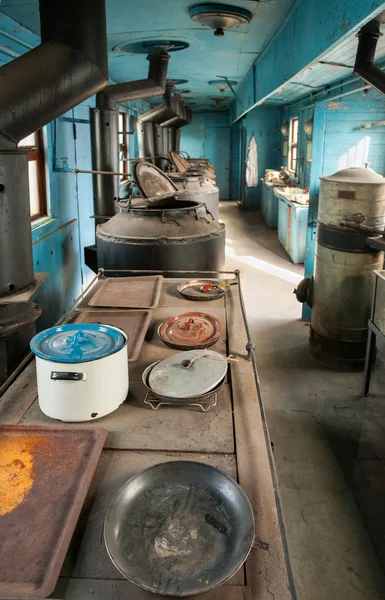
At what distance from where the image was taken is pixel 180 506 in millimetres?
1496

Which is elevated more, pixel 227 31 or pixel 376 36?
pixel 227 31

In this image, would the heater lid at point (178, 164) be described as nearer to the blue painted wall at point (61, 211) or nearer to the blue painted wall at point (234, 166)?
the blue painted wall at point (61, 211)

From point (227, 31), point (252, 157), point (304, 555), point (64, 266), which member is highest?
point (227, 31)

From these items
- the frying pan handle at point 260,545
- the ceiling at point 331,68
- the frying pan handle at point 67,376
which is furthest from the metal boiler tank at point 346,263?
the frying pan handle at point 260,545

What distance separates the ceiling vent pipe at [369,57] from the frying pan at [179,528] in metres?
3.71

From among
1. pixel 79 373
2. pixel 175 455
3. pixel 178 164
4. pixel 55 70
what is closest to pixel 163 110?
pixel 178 164

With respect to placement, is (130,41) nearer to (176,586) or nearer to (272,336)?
(272,336)

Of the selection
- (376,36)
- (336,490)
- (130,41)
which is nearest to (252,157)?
(130,41)

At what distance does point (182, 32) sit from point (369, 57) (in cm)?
219

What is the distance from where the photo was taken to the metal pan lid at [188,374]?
81.6 inches

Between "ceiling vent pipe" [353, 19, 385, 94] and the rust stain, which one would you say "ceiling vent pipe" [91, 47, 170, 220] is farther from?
the rust stain

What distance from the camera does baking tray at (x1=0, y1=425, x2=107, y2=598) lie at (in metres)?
1.24

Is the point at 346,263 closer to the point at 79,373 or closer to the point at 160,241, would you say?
the point at 160,241

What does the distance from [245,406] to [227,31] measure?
4.42 m
